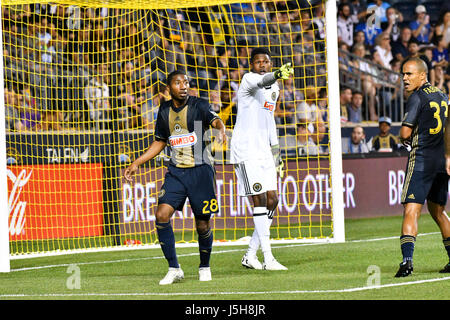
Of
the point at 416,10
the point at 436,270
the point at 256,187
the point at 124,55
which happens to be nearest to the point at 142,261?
the point at 256,187

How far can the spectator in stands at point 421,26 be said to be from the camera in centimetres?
2269

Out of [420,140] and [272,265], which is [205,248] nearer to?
[272,265]

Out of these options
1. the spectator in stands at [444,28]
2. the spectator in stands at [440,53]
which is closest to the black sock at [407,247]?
the spectator in stands at [440,53]

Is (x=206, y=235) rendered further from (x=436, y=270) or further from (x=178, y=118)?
(x=436, y=270)

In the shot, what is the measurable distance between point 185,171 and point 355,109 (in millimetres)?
10631

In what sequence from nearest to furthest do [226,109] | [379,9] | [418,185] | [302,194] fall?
1. [418,185]
2. [302,194]
3. [226,109]
4. [379,9]

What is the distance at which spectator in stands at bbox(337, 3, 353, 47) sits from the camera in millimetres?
21141

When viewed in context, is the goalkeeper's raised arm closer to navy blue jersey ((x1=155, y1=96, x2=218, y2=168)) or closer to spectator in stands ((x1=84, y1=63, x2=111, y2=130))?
navy blue jersey ((x1=155, y1=96, x2=218, y2=168))

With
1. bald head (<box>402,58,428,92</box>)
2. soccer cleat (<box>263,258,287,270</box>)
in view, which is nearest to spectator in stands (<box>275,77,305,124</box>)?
soccer cleat (<box>263,258,287,270</box>)

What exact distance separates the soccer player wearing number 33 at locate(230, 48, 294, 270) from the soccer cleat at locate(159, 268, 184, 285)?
4.36ft

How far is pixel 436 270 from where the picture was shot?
355 inches

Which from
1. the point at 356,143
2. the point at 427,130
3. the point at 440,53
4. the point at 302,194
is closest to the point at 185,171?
the point at 427,130

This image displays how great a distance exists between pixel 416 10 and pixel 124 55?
9.73 metres

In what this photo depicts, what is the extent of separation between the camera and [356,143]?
18.0m
